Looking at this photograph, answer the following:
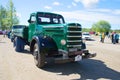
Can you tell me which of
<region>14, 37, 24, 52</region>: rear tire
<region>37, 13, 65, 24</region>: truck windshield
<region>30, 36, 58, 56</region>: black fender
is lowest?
<region>14, 37, 24, 52</region>: rear tire

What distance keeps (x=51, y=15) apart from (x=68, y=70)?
376cm

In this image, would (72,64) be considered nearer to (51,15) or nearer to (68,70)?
(68,70)

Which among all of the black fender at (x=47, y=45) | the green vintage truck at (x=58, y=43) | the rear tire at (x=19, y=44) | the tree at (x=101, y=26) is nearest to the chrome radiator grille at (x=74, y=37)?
the green vintage truck at (x=58, y=43)

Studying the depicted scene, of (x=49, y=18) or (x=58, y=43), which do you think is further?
(x=49, y=18)

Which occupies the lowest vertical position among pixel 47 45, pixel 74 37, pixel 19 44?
pixel 19 44

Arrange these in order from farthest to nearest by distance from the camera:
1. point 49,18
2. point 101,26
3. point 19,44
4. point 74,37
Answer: point 101,26, point 19,44, point 49,18, point 74,37

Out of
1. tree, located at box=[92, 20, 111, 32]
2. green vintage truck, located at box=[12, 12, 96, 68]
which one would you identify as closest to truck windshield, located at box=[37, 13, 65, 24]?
green vintage truck, located at box=[12, 12, 96, 68]

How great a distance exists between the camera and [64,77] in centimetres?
875

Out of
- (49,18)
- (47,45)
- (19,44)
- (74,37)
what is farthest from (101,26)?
(74,37)

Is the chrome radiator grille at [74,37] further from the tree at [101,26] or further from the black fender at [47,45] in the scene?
the tree at [101,26]

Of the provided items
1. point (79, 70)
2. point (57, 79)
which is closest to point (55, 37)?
point (79, 70)

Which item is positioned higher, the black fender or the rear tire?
the black fender

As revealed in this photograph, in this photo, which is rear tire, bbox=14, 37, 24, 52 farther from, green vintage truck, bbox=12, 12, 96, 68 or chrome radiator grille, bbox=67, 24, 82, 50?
chrome radiator grille, bbox=67, 24, 82, 50

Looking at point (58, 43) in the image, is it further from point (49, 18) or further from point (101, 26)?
point (101, 26)
